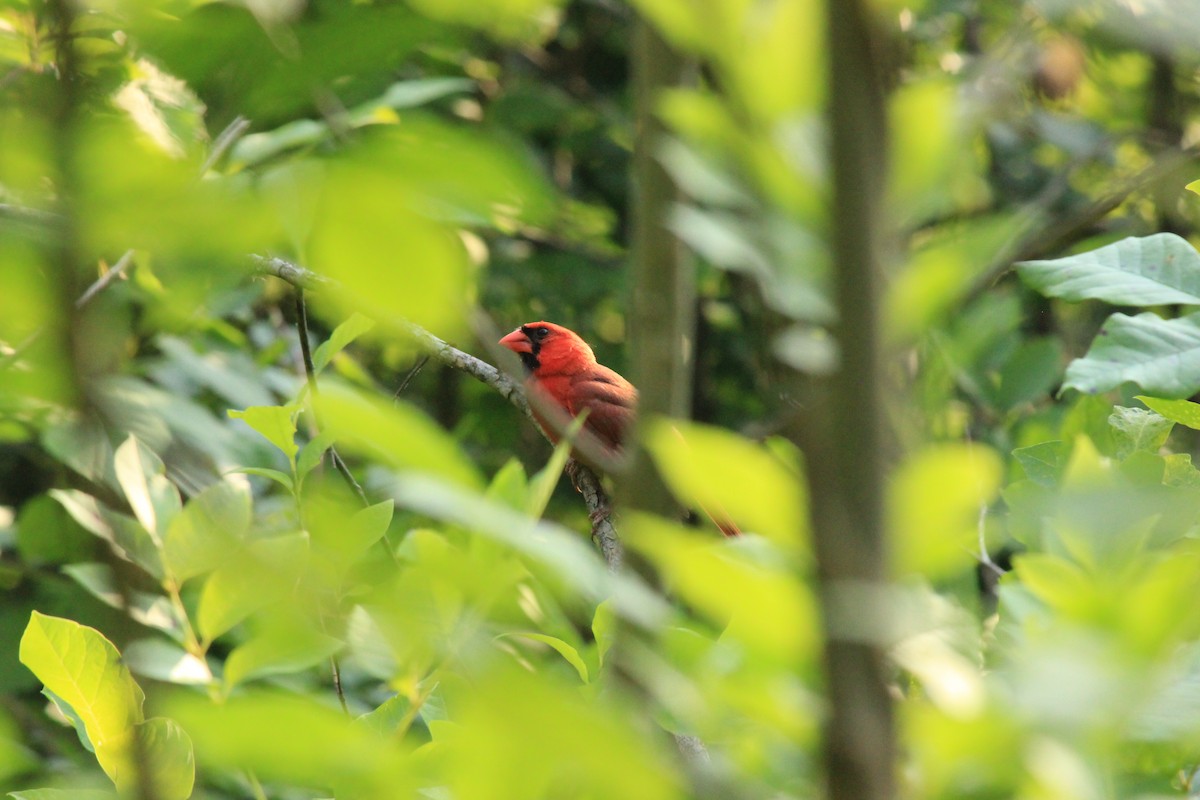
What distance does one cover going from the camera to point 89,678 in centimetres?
105

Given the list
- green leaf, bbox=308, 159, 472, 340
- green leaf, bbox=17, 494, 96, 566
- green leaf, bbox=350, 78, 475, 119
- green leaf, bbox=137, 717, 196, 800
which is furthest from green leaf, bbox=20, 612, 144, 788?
green leaf, bbox=17, 494, 96, 566

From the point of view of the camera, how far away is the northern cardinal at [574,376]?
14.6ft

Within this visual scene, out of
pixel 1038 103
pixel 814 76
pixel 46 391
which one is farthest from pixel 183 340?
pixel 1038 103

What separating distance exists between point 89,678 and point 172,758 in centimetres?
12

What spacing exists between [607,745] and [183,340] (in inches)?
110

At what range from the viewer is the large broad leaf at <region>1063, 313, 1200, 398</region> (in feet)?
4.67

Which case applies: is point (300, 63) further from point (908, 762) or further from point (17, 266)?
point (908, 762)

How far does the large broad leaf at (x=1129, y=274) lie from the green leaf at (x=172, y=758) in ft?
3.61

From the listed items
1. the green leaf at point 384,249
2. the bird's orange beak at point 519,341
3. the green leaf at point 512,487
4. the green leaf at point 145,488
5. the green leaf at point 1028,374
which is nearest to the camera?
the green leaf at point 384,249

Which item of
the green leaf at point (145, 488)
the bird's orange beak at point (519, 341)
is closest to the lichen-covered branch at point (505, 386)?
the green leaf at point (145, 488)

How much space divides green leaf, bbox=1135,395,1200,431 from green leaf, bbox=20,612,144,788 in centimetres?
111

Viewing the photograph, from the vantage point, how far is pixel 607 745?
1.42 feet

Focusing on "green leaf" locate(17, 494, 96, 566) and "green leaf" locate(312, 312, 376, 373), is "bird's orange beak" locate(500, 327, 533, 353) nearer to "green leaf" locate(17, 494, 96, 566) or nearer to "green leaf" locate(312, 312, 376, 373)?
"green leaf" locate(17, 494, 96, 566)

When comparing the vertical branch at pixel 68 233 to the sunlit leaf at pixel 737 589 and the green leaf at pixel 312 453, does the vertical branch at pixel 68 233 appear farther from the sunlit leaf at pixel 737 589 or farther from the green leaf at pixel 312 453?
the green leaf at pixel 312 453
